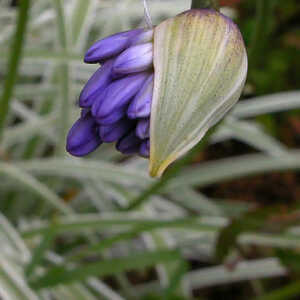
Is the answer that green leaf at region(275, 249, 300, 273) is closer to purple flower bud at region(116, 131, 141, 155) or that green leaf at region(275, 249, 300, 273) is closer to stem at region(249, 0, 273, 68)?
stem at region(249, 0, 273, 68)

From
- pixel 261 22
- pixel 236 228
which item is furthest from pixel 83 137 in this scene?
pixel 236 228

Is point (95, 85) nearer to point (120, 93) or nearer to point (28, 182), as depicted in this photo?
point (120, 93)

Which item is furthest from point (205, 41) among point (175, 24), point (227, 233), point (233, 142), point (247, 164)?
point (233, 142)

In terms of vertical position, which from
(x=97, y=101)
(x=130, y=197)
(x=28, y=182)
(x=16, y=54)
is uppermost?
(x=97, y=101)

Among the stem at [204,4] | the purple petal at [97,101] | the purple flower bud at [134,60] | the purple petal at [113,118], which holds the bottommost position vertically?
the purple petal at [113,118]

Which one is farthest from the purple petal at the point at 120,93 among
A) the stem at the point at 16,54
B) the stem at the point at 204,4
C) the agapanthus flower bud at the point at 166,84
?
the stem at the point at 16,54

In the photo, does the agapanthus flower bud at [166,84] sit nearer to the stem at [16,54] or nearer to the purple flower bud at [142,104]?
the purple flower bud at [142,104]

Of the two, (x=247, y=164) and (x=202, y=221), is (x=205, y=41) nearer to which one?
(x=202, y=221)

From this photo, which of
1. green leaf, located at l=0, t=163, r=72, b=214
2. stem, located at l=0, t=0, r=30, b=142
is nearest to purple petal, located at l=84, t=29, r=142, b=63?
stem, located at l=0, t=0, r=30, b=142
